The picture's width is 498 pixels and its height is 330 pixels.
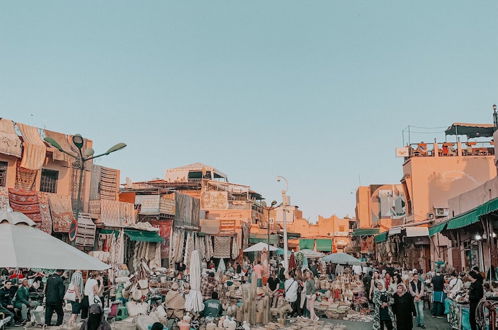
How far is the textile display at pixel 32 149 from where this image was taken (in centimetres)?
1959

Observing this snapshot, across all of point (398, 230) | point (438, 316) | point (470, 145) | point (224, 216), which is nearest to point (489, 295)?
point (438, 316)

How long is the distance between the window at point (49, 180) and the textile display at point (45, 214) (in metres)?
1.36

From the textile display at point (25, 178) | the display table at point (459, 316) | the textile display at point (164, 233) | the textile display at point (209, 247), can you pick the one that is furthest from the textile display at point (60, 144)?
the display table at point (459, 316)

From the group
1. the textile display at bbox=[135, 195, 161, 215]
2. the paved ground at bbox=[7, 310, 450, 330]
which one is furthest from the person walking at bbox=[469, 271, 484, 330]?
the textile display at bbox=[135, 195, 161, 215]

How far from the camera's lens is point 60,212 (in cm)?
2041

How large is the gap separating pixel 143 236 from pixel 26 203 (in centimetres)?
665

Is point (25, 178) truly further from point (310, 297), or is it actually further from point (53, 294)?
point (310, 297)

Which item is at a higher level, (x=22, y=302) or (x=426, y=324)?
(x=22, y=302)

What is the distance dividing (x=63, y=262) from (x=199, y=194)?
37792mm

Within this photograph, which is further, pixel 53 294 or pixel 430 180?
pixel 430 180

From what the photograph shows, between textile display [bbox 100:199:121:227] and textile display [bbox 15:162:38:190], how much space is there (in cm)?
336

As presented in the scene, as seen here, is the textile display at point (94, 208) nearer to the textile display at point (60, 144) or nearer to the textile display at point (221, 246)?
the textile display at point (60, 144)

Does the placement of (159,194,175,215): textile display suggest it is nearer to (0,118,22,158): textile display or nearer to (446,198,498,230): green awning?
(0,118,22,158): textile display

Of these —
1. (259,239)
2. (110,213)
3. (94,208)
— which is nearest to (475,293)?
(110,213)
